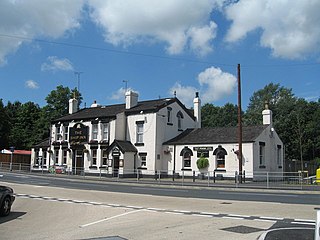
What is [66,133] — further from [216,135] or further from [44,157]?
[216,135]

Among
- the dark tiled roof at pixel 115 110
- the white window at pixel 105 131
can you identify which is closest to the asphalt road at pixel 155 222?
the dark tiled roof at pixel 115 110

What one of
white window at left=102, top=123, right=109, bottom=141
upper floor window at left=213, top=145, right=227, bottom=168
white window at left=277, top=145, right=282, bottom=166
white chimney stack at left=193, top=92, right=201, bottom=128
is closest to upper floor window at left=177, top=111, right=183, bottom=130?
white chimney stack at left=193, top=92, right=201, bottom=128

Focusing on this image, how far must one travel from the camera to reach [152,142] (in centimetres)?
3881

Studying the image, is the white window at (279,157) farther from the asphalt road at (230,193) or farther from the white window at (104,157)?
the white window at (104,157)

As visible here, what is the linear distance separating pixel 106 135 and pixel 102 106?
9.11 metres

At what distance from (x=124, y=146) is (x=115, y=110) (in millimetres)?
6086

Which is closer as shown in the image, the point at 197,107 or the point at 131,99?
the point at 131,99

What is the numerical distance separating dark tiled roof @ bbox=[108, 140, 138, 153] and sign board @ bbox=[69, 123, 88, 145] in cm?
528

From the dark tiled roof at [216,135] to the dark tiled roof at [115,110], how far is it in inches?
161

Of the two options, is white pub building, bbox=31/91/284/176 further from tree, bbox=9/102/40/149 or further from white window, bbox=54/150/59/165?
tree, bbox=9/102/40/149

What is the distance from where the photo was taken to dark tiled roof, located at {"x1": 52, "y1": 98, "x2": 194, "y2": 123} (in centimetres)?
4011

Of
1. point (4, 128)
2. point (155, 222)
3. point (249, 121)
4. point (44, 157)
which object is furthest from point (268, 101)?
point (155, 222)

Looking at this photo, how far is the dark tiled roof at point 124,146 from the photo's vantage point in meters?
38.3

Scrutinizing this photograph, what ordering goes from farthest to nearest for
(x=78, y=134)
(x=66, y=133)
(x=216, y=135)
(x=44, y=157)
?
1. (x=44, y=157)
2. (x=66, y=133)
3. (x=78, y=134)
4. (x=216, y=135)
